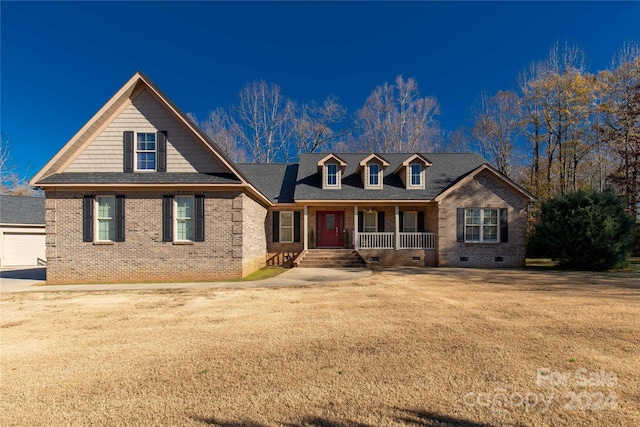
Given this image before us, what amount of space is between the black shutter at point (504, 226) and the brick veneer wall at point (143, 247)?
46.3 feet

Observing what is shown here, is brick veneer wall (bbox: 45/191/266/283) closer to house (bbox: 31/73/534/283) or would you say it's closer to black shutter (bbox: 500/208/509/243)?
house (bbox: 31/73/534/283)

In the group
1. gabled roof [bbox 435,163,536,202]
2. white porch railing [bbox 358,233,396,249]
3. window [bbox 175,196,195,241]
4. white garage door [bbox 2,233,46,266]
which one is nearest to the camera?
window [bbox 175,196,195,241]

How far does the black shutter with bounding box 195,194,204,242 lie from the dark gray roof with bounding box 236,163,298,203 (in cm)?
566

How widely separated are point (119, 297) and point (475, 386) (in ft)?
32.4

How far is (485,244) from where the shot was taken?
16672 mm

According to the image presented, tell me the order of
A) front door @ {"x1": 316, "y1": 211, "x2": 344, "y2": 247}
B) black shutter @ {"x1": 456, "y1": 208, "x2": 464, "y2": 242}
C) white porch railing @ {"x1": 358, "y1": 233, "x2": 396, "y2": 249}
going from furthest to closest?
front door @ {"x1": 316, "y1": 211, "x2": 344, "y2": 247}
white porch railing @ {"x1": 358, "y1": 233, "x2": 396, "y2": 249}
black shutter @ {"x1": 456, "y1": 208, "x2": 464, "y2": 242}

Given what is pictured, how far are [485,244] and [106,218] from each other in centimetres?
1874

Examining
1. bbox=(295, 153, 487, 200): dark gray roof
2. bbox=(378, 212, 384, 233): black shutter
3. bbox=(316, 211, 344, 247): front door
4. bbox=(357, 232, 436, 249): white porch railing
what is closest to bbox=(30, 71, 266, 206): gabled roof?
bbox=(295, 153, 487, 200): dark gray roof

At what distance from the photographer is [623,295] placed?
352 inches

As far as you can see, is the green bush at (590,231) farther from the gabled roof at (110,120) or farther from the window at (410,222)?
the gabled roof at (110,120)

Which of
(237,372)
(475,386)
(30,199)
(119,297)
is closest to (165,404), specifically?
(237,372)

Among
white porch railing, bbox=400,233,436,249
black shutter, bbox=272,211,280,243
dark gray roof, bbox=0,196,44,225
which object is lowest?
white porch railing, bbox=400,233,436,249

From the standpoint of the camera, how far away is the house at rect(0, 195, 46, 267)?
20375 millimetres

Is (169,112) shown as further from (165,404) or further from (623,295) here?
(623,295)
